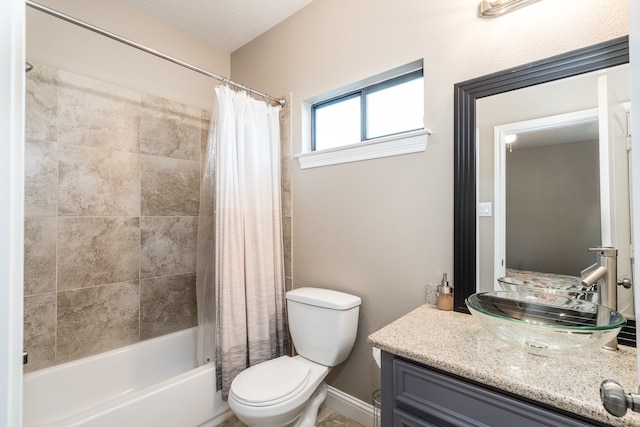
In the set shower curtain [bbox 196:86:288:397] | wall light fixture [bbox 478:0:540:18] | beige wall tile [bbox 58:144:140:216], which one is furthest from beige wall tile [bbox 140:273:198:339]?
wall light fixture [bbox 478:0:540:18]

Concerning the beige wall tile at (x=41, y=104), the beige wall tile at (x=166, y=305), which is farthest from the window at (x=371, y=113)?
the beige wall tile at (x=41, y=104)

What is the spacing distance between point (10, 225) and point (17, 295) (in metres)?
0.11

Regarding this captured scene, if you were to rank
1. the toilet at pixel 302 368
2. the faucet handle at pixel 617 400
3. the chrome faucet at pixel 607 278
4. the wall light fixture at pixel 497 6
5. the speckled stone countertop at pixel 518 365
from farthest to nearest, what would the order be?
1. the toilet at pixel 302 368
2. the wall light fixture at pixel 497 6
3. the chrome faucet at pixel 607 278
4. the speckled stone countertop at pixel 518 365
5. the faucet handle at pixel 617 400

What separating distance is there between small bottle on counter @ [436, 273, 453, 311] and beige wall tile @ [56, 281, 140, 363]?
196 centimetres

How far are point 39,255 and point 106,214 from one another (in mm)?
395

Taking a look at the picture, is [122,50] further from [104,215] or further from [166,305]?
[166,305]

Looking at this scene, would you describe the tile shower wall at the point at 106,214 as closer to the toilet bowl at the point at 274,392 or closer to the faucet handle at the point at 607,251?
the toilet bowl at the point at 274,392

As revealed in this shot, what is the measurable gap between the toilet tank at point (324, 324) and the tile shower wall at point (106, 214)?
436 millimetres

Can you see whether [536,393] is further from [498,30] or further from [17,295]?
[498,30]

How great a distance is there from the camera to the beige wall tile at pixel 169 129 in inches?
83.0

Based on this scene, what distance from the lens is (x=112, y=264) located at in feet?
6.42

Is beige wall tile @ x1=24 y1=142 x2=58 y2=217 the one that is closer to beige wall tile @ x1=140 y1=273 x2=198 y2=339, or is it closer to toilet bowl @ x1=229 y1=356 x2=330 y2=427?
beige wall tile @ x1=140 y1=273 x2=198 y2=339

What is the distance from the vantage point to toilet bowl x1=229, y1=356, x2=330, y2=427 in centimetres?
135

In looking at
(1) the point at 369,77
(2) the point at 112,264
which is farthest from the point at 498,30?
(2) the point at 112,264
